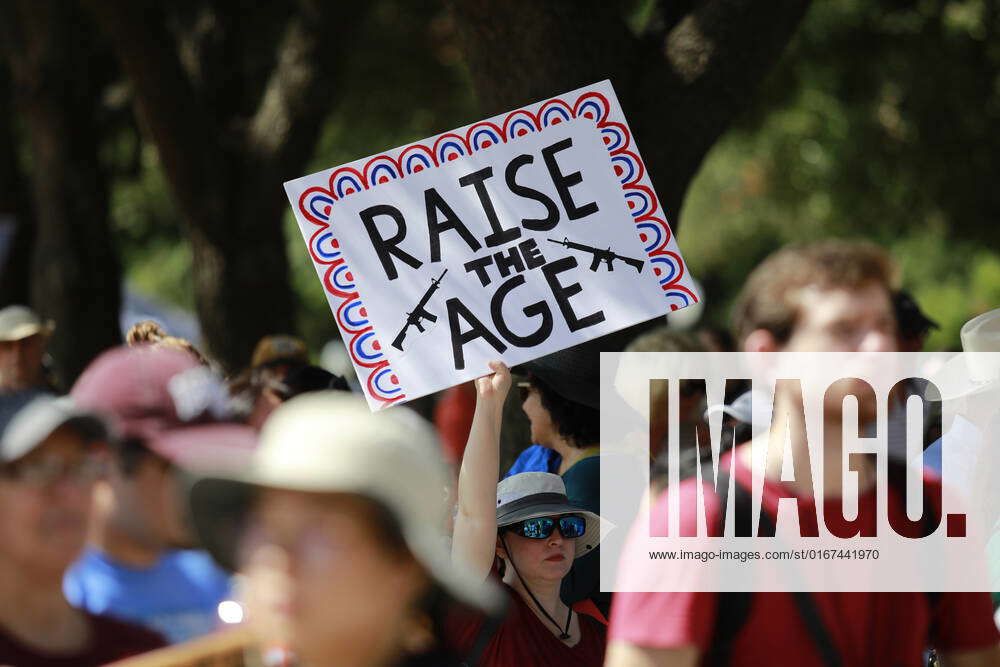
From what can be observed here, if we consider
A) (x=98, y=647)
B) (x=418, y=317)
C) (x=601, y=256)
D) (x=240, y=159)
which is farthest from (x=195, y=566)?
(x=240, y=159)

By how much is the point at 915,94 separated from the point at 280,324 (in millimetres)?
5541

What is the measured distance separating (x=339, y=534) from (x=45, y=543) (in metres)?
0.55

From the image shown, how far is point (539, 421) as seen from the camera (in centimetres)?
407

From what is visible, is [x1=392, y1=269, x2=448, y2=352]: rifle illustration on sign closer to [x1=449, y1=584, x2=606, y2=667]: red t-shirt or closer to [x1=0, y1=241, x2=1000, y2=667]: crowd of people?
[x1=0, y1=241, x2=1000, y2=667]: crowd of people

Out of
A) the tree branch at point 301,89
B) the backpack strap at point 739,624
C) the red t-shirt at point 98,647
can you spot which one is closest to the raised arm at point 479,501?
the backpack strap at point 739,624

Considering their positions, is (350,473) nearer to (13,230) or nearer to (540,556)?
(540,556)

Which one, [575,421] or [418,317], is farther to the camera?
[575,421]

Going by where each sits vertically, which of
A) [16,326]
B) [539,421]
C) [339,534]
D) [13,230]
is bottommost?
[339,534]

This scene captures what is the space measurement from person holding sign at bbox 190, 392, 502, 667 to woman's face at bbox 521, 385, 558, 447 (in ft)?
7.26

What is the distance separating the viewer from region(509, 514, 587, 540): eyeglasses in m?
3.48

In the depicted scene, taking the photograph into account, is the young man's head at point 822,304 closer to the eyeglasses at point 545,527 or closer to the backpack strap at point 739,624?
the backpack strap at point 739,624

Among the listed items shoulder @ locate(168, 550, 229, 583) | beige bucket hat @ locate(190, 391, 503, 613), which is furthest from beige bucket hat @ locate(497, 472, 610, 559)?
beige bucket hat @ locate(190, 391, 503, 613)

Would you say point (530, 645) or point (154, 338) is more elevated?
point (154, 338)

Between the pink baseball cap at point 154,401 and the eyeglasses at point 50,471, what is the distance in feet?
1.17
